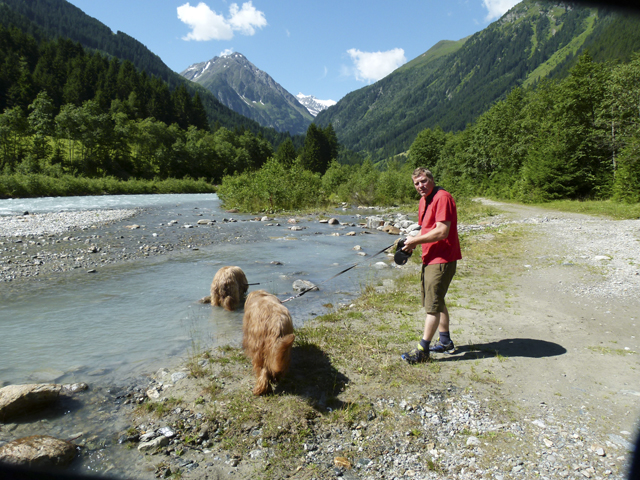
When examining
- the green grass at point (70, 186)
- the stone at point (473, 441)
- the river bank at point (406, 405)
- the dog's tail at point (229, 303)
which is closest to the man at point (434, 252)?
the river bank at point (406, 405)

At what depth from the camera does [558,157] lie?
3086cm

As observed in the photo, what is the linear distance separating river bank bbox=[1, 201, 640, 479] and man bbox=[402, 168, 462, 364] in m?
0.45

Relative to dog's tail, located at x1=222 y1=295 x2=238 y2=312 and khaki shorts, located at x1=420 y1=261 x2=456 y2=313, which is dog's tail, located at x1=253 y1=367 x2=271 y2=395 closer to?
khaki shorts, located at x1=420 y1=261 x2=456 y2=313

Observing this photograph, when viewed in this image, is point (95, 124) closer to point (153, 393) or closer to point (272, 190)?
point (272, 190)

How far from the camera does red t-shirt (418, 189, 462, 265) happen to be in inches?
179

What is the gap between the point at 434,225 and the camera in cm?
465

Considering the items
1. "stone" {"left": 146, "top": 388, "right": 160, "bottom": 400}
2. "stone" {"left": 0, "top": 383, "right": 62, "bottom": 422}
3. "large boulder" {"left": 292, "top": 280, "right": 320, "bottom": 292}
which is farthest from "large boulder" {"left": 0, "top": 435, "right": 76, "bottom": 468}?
"large boulder" {"left": 292, "top": 280, "right": 320, "bottom": 292}

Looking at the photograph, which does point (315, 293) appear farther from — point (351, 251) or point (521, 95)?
point (521, 95)

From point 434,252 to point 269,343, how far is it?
2.46 m

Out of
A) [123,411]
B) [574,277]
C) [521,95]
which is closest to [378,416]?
[123,411]

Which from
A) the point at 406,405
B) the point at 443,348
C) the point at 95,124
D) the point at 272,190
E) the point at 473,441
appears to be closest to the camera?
the point at 473,441

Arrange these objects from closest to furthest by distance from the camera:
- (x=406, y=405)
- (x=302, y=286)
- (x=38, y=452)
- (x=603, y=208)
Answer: (x=38, y=452) < (x=406, y=405) < (x=302, y=286) < (x=603, y=208)

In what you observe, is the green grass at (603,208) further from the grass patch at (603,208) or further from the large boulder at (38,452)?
the large boulder at (38,452)

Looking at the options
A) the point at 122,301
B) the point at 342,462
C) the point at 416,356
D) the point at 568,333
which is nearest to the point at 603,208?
the point at 568,333
